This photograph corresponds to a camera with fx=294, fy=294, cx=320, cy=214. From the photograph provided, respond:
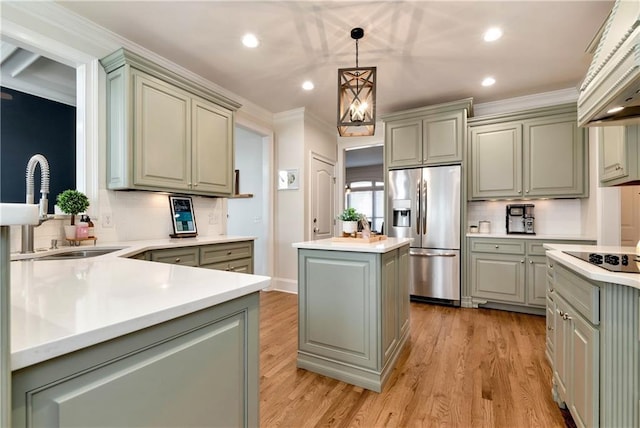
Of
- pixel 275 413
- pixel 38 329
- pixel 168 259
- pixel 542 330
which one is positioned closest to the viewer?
pixel 38 329

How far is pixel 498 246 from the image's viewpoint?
11.7ft

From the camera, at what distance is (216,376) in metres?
0.85

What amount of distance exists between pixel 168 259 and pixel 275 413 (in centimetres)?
149

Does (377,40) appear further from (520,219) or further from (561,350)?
(520,219)

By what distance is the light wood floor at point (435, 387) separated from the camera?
5.51ft

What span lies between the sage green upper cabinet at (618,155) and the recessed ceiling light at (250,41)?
9.45 ft

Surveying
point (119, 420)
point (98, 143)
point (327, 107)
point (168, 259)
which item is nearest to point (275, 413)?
point (119, 420)

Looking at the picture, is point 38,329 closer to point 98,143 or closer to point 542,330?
point 98,143

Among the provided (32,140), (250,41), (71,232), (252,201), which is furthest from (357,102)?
(32,140)

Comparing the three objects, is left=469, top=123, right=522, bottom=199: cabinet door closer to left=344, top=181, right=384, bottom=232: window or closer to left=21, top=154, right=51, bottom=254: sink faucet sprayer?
left=21, top=154, right=51, bottom=254: sink faucet sprayer

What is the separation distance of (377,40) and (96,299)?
288 cm

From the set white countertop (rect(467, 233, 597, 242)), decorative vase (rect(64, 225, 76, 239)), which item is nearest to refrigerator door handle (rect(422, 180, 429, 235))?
white countertop (rect(467, 233, 597, 242))

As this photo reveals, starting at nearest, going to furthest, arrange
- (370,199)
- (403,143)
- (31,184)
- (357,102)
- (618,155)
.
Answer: (31,184) → (618,155) → (357,102) → (403,143) → (370,199)

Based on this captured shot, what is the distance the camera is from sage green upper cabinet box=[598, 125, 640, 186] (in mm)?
1801
